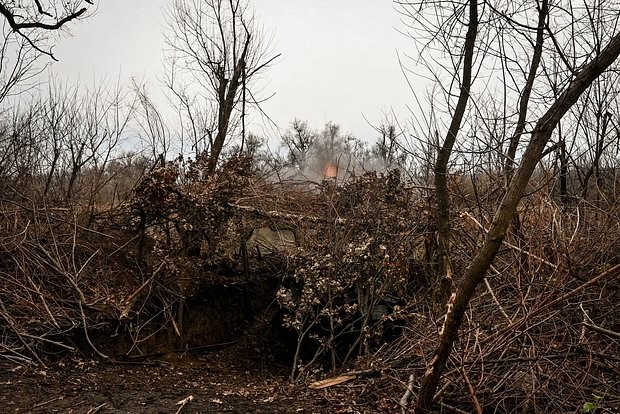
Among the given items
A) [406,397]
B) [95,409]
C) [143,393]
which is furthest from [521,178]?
[143,393]

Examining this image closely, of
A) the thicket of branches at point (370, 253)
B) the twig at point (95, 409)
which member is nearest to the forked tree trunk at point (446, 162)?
the thicket of branches at point (370, 253)

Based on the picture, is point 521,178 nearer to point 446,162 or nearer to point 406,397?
point 406,397

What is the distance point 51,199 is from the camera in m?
8.20

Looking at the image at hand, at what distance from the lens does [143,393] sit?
14.6 ft

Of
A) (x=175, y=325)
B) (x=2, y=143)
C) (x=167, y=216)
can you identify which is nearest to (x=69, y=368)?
(x=175, y=325)

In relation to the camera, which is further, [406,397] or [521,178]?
[406,397]

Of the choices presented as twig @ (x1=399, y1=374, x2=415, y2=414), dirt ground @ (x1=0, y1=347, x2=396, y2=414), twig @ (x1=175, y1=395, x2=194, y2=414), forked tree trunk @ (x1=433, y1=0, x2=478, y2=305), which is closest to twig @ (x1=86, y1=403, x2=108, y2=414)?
dirt ground @ (x1=0, y1=347, x2=396, y2=414)

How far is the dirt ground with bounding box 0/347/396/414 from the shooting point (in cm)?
403

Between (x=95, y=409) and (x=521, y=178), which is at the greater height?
(x=521, y=178)

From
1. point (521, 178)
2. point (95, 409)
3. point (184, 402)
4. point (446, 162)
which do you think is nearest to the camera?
point (521, 178)

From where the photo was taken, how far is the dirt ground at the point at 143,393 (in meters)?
4.03

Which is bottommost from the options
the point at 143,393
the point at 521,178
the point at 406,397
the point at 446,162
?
the point at 143,393

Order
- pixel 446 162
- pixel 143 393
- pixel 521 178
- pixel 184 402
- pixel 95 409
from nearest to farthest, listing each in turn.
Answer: pixel 521 178 < pixel 95 409 < pixel 184 402 < pixel 143 393 < pixel 446 162

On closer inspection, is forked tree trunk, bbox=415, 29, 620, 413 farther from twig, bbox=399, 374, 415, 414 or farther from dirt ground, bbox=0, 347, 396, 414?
dirt ground, bbox=0, 347, 396, 414
